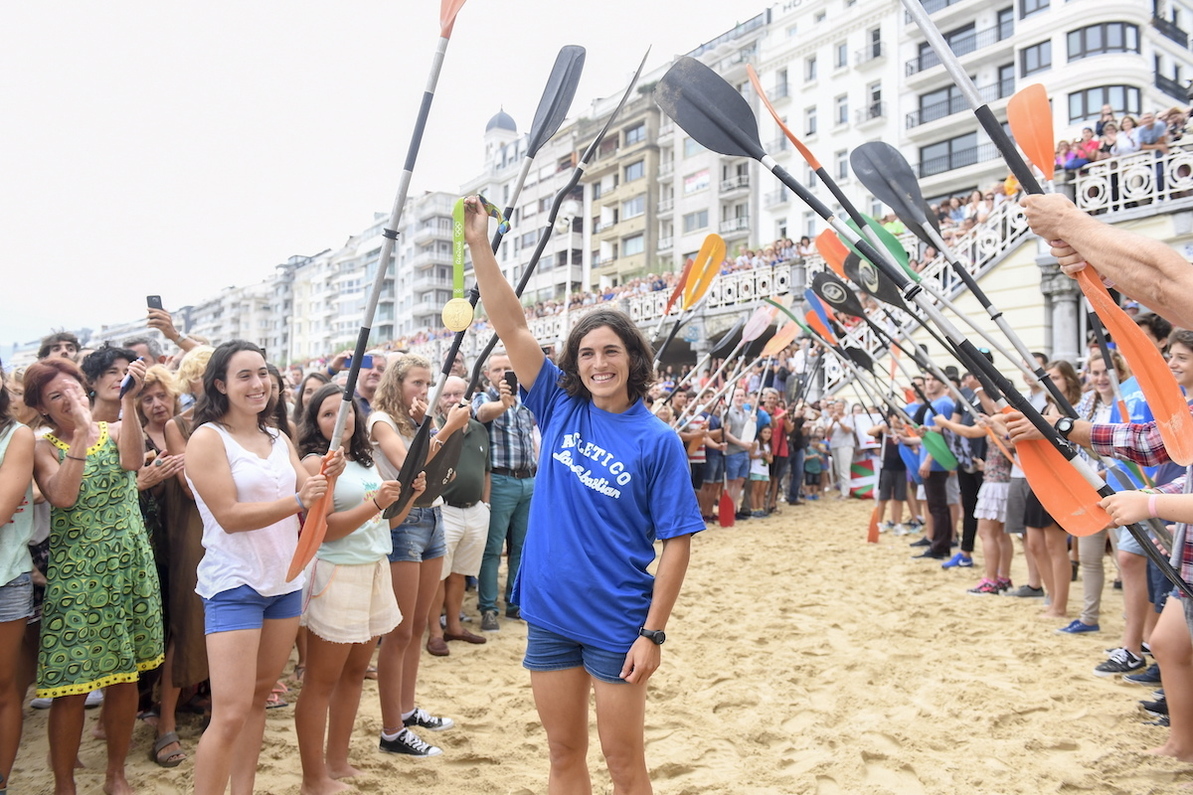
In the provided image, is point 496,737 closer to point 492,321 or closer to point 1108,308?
point 492,321

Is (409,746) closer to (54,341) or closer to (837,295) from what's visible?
(54,341)

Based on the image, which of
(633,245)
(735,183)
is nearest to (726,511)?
(735,183)

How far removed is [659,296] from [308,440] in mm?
18029

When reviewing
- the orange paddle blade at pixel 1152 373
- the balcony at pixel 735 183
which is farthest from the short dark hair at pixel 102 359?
the balcony at pixel 735 183

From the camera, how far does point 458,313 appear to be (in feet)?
7.76

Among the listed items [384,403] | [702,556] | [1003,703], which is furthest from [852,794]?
[702,556]

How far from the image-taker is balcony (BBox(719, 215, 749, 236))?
3806cm

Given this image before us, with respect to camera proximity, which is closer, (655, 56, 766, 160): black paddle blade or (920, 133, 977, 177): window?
(655, 56, 766, 160): black paddle blade

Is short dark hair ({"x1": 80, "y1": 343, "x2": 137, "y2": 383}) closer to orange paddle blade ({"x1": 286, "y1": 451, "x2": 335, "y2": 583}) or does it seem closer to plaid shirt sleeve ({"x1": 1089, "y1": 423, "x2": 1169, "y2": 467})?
orange paddle blade ({"x1": 286, "y1": 451, "x2": 335, "y2": 583})

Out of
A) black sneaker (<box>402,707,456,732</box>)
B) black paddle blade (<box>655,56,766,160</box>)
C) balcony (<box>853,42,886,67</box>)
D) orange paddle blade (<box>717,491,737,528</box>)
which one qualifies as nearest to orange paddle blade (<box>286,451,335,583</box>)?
black sneaker (<box>402,707,456,732</box>)

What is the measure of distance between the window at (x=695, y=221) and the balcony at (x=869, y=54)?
9.87 m

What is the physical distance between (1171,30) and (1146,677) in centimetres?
3380

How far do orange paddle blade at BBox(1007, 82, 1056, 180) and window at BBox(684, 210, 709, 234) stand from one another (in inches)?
1481

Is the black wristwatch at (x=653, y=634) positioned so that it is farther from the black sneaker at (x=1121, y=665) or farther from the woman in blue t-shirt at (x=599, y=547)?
the black sneaker at (x=1121, y=665)
